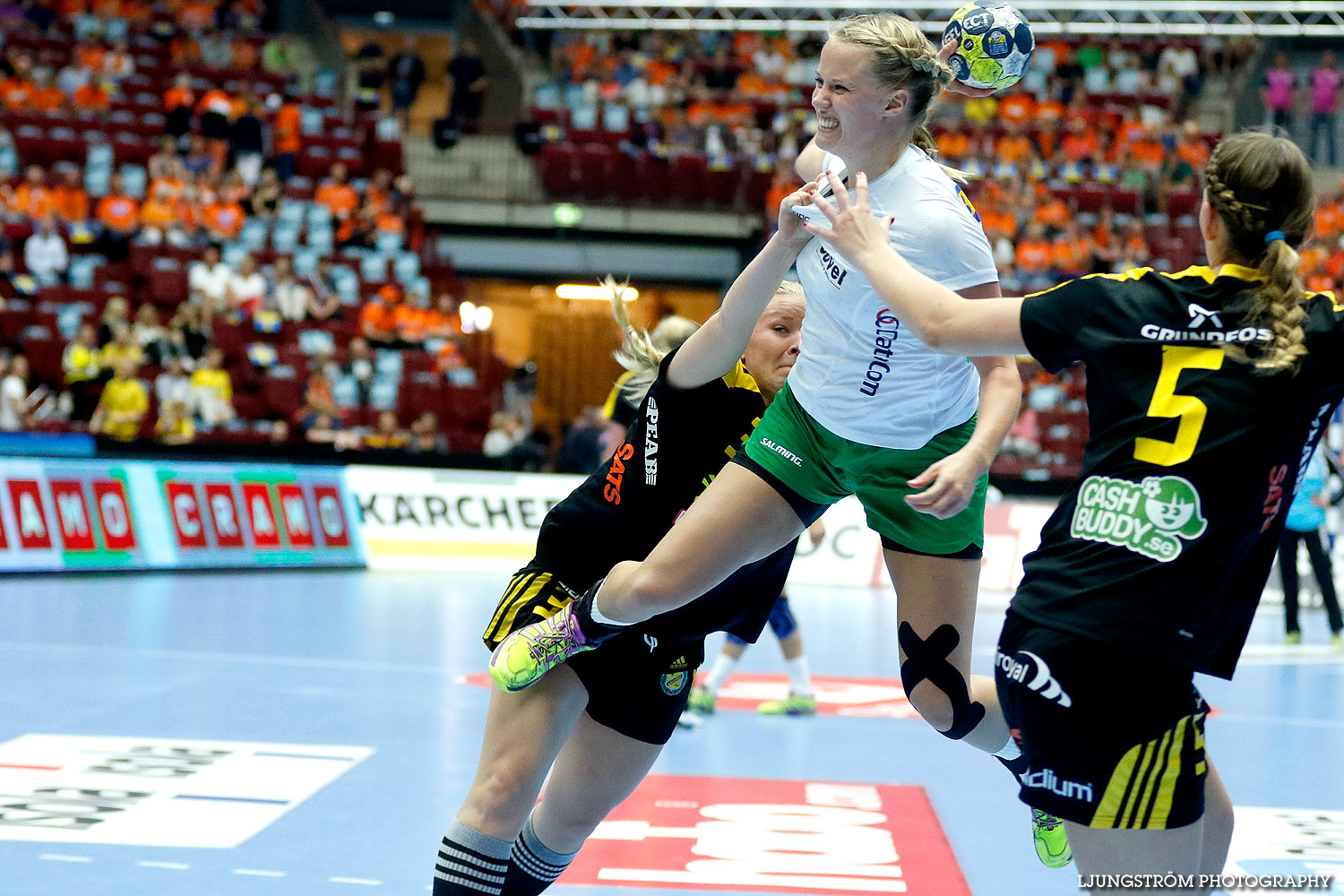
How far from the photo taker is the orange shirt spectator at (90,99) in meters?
17.8

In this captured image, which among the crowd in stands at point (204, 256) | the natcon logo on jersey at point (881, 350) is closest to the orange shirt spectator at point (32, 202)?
the crowd in stands at point (204, 256)

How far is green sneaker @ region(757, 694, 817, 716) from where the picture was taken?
644 centimetres

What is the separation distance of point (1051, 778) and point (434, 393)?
43.5ft

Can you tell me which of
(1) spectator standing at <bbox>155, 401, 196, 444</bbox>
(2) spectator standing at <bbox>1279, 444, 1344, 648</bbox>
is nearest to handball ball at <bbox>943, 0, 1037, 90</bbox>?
(2) spectator standing at <bbox>1279, 444, 1344, 648</bbox>

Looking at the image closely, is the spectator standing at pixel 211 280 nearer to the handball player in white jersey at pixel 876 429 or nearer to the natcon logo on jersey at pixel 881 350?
the handball player in white jersey at pixel 876 429

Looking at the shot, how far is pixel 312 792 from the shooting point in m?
4.69

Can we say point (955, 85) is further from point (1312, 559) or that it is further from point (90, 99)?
point (90, 99)

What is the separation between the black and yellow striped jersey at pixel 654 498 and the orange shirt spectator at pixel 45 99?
17275mm

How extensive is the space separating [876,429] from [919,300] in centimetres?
76

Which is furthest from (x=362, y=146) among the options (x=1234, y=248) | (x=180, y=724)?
(x=1234, y=248)

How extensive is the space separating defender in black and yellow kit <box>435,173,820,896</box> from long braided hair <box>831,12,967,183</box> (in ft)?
1.31

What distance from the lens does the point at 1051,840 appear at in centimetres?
320

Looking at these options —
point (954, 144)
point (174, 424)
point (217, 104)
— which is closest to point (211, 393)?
point (174, 424)

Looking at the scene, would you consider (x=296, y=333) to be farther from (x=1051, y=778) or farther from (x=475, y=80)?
(x=1051, y=778)
